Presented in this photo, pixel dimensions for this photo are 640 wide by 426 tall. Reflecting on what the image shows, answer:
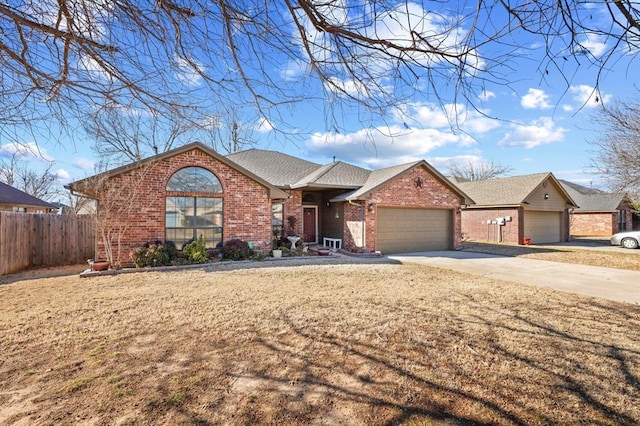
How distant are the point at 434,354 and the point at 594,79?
118 inches

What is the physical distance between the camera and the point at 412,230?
1502 centimetres

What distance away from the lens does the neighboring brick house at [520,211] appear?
19391mm

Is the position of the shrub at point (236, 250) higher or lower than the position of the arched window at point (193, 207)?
lower

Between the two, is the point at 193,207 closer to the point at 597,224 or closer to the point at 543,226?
the point at 543,226

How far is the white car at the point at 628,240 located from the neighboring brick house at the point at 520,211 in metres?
3.42

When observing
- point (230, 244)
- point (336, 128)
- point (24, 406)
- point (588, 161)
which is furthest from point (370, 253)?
point (24, 406)

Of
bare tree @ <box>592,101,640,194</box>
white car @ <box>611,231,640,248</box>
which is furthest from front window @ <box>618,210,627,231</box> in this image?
bare tree @ <box>592,101,640,194</box>

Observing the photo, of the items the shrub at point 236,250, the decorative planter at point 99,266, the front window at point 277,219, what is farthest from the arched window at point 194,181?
the front window at point 277,219

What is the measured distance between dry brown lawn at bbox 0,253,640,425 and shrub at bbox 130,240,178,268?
10.3ft

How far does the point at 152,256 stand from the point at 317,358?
803cm

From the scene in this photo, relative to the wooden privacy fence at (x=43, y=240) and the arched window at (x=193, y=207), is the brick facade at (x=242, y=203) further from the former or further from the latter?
the wooden privacy fence at (x=43, y=240)

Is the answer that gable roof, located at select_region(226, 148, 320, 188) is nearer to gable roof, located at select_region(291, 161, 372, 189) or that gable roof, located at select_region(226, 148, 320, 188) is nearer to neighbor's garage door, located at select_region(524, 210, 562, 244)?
gable roof, located at select_region(291, 161, 372, 189)

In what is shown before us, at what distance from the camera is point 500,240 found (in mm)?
20125

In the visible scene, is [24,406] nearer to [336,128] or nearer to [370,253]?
[336,128]
